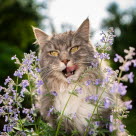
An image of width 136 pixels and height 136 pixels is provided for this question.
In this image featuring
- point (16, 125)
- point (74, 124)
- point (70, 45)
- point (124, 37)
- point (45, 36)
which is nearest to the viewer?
point (16, 125)

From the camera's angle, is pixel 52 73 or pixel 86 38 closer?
pixel 52 73

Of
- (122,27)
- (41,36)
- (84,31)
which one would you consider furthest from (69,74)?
(122,27)

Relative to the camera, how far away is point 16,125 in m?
2.40

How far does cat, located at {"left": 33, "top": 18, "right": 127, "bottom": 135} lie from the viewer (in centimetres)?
330

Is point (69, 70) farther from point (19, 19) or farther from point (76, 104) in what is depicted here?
point (19, 19)

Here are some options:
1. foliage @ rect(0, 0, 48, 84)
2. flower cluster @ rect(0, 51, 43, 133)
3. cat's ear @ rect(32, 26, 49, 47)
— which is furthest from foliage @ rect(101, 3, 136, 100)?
flower cluster @ rect(0, 51, 43, 133)

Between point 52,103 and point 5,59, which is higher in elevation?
point 5,59

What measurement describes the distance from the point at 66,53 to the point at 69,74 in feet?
1.03

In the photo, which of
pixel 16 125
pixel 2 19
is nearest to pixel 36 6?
pixel 2 19

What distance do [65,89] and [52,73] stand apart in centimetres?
24

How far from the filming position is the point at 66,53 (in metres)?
3.45

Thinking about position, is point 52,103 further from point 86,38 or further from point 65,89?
point 86,38

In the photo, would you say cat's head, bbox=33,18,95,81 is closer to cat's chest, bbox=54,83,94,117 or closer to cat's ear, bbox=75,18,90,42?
cat's ear, bbox=75,18,90,42

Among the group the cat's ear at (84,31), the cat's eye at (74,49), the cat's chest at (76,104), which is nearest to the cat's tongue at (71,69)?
the cat's chest at (76,104)
